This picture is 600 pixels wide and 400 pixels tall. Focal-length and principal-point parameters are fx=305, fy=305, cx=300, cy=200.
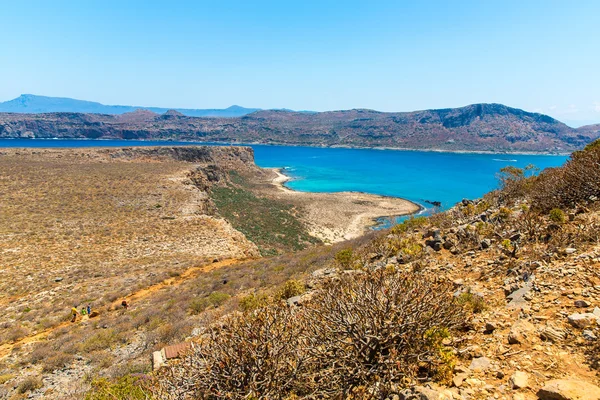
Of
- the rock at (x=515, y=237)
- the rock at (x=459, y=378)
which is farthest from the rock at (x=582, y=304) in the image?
the rock at (x=515, y=237)

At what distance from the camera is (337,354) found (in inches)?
171

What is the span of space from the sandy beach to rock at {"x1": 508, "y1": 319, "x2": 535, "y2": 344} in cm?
3468

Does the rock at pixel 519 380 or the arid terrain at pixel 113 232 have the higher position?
the rock at pixel 519 380

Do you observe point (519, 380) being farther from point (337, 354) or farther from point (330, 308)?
point (330, 308)

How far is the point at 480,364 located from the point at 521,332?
0.89 m

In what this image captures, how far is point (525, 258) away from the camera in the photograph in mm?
6746

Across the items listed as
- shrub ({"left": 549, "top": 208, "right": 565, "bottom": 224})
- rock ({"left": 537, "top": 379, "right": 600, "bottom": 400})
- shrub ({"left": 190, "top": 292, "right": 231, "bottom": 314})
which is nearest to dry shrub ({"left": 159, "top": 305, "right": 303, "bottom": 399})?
rock ({"left": 537, "top": 379, "right": 600, "bottom": 400})

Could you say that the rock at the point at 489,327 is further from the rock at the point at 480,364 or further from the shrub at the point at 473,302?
the rock at the point at 480,364

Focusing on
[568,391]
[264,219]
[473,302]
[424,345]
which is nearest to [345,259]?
[473,302]

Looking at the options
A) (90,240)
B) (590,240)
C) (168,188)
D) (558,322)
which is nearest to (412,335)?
(558,322)

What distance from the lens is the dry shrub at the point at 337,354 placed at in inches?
161

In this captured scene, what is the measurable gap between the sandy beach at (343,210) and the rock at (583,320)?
34920 millimetres

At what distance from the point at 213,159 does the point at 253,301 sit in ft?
231

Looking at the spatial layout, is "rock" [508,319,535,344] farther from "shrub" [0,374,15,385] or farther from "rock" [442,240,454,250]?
"shrub" [0,374,15,385]
